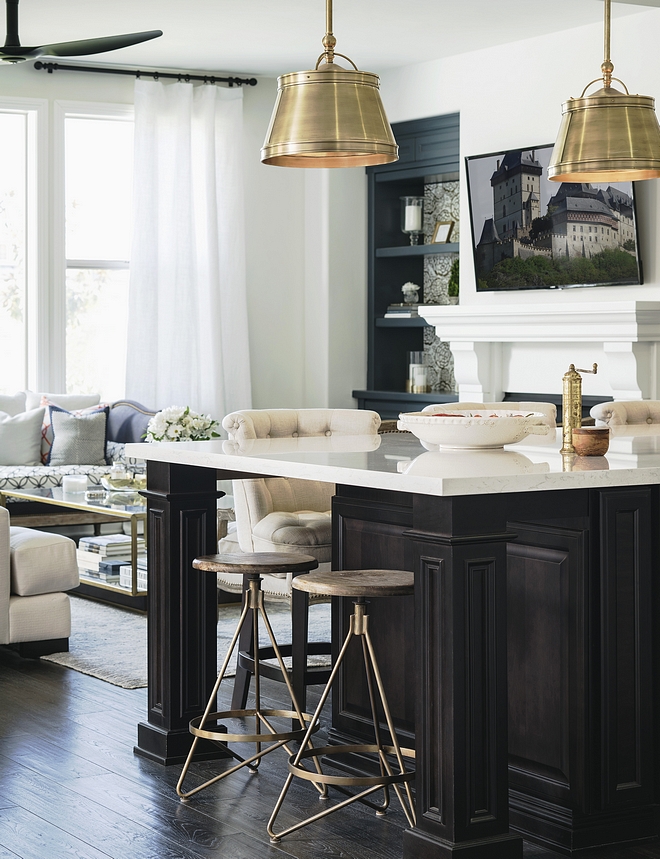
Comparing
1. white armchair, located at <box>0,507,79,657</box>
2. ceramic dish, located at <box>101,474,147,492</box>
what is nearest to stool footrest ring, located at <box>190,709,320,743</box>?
white armchair, located at <box>0,507,79,657</box>

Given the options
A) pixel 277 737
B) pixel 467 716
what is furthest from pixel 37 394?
pixel 467 716

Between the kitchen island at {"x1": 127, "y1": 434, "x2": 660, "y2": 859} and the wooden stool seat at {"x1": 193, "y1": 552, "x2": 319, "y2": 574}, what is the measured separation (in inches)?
9.4

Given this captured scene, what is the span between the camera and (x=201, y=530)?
145 inches

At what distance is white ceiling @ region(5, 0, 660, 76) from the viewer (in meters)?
6.81

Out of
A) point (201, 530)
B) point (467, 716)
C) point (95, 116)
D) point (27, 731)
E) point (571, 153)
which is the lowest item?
point (27, 731)

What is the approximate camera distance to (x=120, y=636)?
5.38 meters

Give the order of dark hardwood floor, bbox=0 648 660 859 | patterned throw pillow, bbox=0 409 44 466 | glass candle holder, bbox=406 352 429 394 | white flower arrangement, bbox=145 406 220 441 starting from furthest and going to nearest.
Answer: glass candle holder, bbox=406 352 429 394 → patterned throw pillow, bbox=0 409 44 466 → white flower arrangement, bbox=145 406 220 441 → dark hardwood floor, bbox=0 648 660 859

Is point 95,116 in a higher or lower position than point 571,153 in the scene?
higher

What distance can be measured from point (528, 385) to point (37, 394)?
3233 mm

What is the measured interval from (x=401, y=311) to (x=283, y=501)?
4.46 m

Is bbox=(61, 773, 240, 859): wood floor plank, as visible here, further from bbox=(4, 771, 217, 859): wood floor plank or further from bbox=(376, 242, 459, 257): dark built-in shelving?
bbox=(376, 242, 459, 257): dark built-in shelving

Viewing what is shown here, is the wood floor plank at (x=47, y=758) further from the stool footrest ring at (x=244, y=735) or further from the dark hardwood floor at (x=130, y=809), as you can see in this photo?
the stool footrest ring at (x=244, y=735)

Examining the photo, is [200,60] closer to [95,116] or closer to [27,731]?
[95,116]

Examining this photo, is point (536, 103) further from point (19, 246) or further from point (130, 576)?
point (130, 576)
